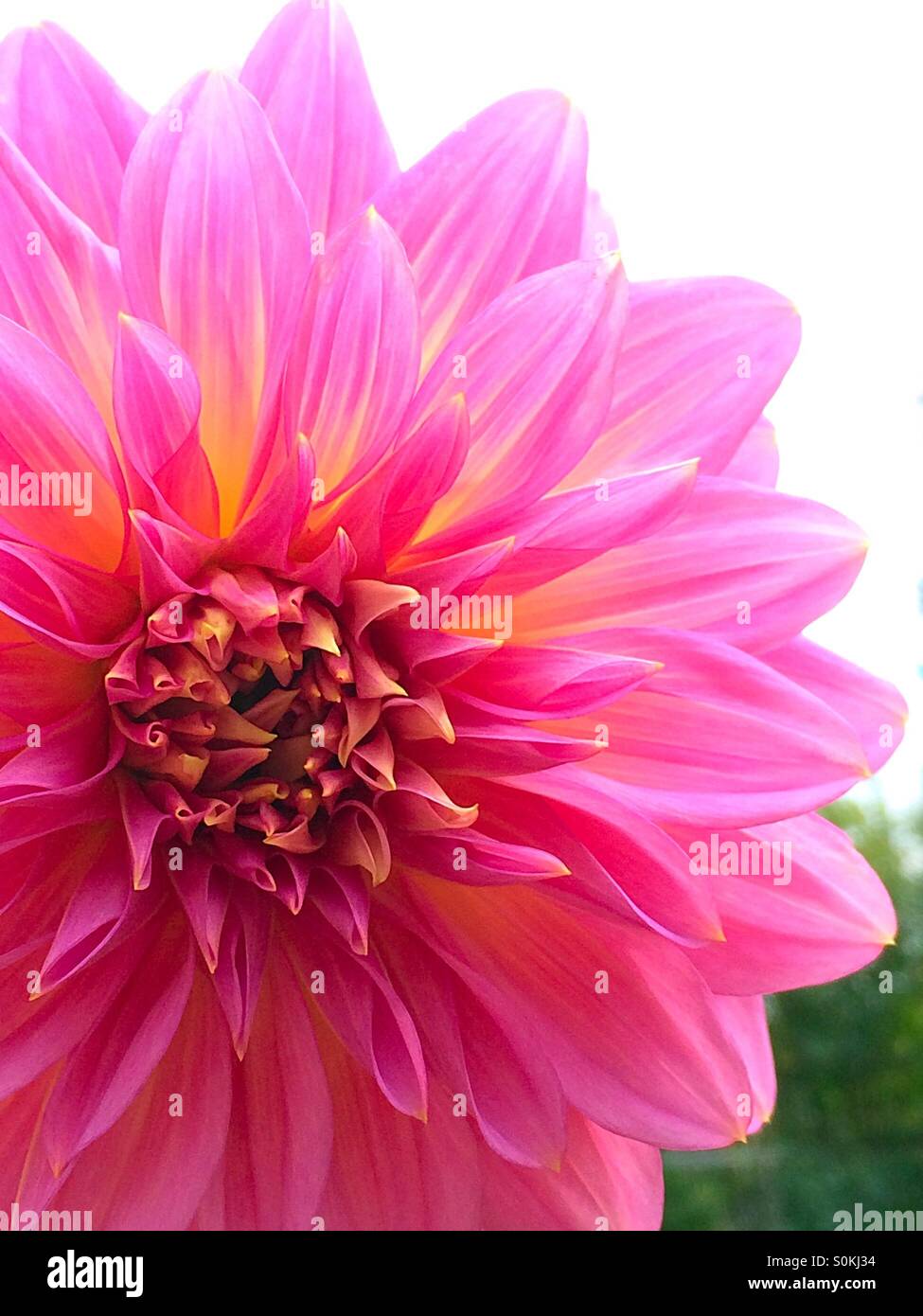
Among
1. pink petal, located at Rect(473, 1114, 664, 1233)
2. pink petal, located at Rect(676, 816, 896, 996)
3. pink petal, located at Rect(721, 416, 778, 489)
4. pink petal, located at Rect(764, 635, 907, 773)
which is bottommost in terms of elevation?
pink petal, located at Rect(473, 1114, 664, 1233)

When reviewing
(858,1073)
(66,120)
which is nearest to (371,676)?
(66,120)

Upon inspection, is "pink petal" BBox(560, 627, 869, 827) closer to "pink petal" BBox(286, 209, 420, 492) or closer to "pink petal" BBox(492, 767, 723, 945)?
"pink petal" BBox(492, 767, 723, 945)

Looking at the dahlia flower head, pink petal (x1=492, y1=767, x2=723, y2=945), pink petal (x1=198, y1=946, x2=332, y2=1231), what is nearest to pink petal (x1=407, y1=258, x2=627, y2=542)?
the dahlia flower head

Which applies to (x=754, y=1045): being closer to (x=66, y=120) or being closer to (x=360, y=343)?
(x=360, y=343)

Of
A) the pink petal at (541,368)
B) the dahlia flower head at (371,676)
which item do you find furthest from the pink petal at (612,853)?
the pink petal at (541,368)

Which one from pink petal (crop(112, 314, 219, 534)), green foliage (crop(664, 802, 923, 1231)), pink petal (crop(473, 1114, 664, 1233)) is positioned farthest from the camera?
green foliage (crop(664, 802, 923, 1231))

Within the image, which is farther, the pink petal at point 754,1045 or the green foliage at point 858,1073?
the green foliage at point 858,1073

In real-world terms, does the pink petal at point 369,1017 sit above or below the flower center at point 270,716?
below

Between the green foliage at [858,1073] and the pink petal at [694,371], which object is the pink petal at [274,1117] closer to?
the pink petal at [694,371]
